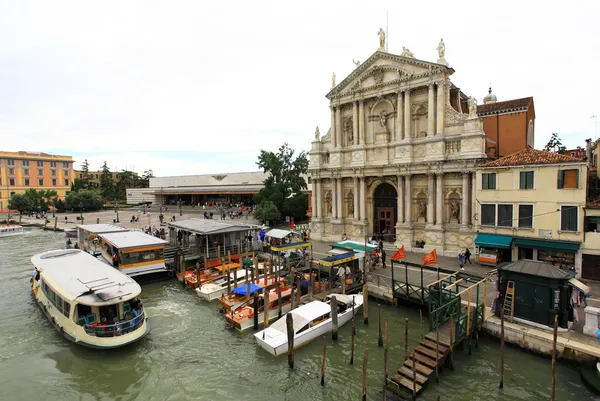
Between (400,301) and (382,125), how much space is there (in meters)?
15.4

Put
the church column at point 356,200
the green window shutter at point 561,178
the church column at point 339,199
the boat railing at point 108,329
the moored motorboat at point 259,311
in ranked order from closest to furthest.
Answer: the boat railing at point 108,329 → the moored motorboat at point 259,311 → the green window shutter at point 561,178 → the church column at point 356,200 → the church column at point 339,199

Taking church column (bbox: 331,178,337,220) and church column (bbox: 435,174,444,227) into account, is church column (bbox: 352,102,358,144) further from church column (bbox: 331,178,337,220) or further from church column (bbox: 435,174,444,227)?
church column (bbox: 435,174,444,227)

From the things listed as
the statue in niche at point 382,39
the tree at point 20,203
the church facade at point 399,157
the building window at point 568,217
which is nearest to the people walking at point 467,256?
the church facade at point 399,157

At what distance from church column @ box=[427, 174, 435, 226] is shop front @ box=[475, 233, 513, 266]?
13.8 feet

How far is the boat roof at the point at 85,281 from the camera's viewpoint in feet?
48.1

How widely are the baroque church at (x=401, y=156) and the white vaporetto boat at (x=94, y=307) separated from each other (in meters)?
17.5

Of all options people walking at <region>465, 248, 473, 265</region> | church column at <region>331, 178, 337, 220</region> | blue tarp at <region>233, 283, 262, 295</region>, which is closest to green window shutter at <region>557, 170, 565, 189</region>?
people walking at <region>465, 248, 473, 265</region>

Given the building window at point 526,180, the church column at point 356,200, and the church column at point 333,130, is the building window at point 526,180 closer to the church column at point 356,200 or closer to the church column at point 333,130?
the church column at point 356,200

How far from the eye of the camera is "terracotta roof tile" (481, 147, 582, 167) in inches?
726

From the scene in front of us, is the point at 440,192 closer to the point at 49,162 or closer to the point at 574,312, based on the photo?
the point at 574,312

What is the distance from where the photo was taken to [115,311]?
49.5ft

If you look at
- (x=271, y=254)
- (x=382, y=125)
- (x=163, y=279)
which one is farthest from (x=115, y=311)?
(x=382, y=125)

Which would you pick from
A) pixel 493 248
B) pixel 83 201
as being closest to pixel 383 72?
pixel 493 248

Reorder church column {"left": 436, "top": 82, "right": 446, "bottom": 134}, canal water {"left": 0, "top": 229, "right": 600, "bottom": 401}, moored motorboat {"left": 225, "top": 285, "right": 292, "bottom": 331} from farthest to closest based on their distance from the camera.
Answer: church column {"left": 436, "top": 82, "right": 446, "bottom": 134}
moored motorboat {"left": 225, "top": 285, "right": 292, "bottom": 331}
canal water {"left": 0, "top": 229, "right": 600, "bottom": 401}
